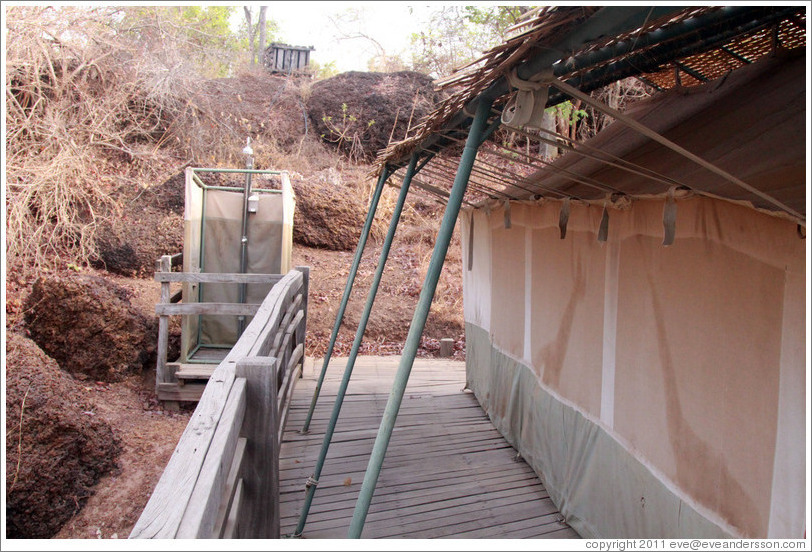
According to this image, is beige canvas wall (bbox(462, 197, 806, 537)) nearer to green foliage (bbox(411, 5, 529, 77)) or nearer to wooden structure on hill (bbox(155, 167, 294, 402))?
wooden structure on hill (bbox(155, 167, 294, 402))

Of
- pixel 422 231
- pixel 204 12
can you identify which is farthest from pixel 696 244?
pixel 204 12

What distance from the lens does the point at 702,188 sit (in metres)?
2.19

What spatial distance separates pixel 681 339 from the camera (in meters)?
2.52

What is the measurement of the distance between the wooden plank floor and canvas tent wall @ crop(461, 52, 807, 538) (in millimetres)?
295

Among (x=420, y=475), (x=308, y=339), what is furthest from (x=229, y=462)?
(x=308, y=339)

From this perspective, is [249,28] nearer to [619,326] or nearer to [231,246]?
[231,246]

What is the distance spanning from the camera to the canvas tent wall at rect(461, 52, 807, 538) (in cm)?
185

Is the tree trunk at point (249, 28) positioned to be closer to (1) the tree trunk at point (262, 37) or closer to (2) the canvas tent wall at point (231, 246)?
(1) the tree trunk at point (262, 37)

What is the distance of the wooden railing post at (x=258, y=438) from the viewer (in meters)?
2.33

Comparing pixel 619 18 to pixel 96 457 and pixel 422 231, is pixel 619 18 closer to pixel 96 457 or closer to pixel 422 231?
pixel 96 457

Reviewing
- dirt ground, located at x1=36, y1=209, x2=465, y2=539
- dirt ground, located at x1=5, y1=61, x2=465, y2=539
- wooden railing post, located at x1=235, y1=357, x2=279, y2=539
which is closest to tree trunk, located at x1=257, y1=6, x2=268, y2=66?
dirt ground, located at x1=5, y1=61, x2=465, y2=539

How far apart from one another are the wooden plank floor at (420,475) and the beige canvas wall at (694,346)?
0.79 metres

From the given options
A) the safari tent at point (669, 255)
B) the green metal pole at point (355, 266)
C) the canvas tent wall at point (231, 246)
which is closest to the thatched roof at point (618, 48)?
the safari tent at point (669, 255)

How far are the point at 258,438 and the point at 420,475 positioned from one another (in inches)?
79.9
